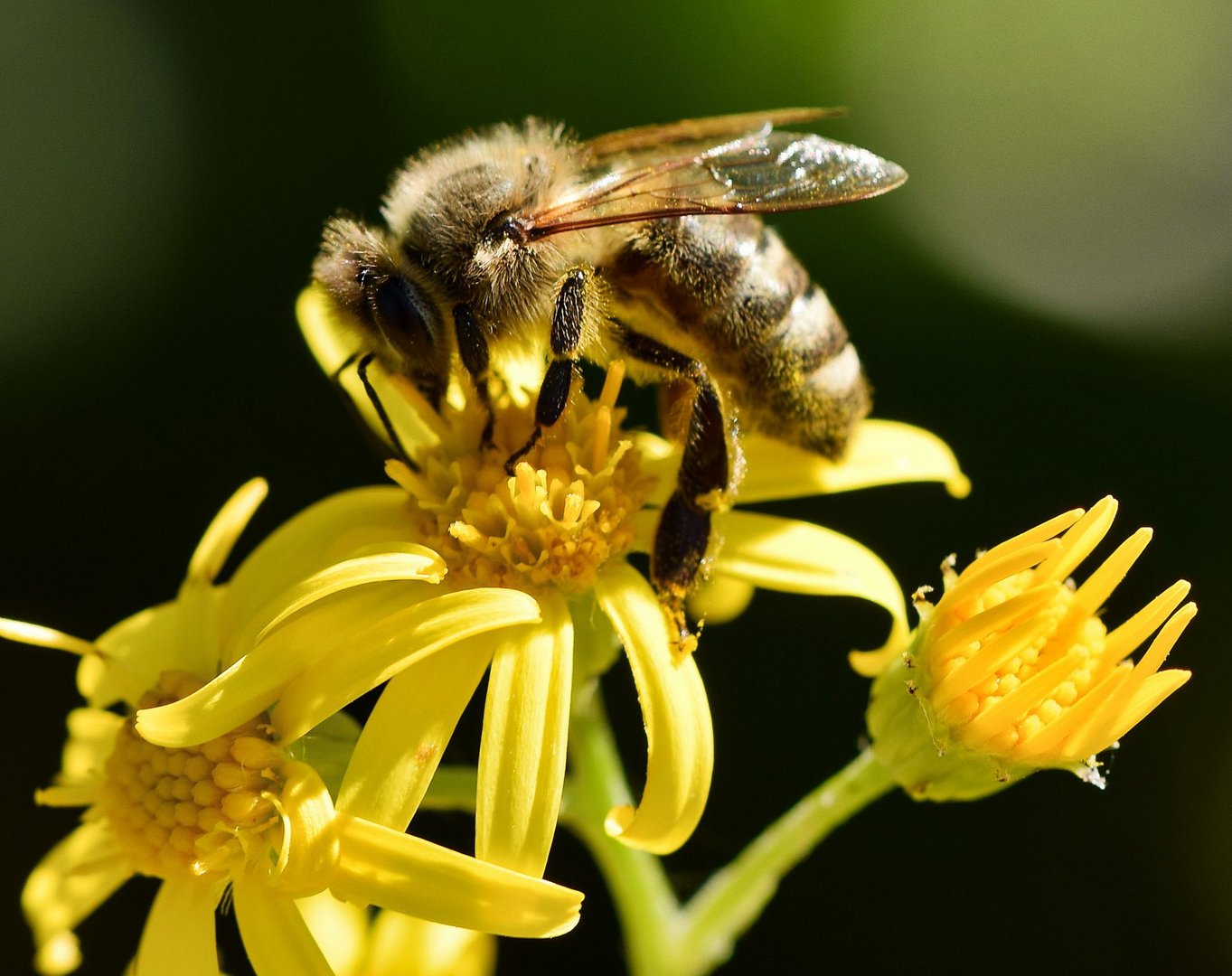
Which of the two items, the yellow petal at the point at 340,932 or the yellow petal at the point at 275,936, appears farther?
the yellow petal at the point at 340,932

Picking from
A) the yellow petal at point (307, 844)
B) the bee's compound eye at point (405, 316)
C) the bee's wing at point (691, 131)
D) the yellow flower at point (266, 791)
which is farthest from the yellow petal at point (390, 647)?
the bee's wing at point (691, 131)

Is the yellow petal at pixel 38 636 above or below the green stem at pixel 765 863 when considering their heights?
above

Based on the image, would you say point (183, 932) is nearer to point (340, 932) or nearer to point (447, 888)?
point (447, 888)

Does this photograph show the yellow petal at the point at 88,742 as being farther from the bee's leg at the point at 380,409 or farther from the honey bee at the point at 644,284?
the honey bee at the point at 644,284

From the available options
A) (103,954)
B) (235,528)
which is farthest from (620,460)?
(103,954)

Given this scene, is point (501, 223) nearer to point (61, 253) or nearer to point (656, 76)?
point (656, 76)

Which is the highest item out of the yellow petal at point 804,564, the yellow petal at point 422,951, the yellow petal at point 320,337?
the yellow petal at point 320,337

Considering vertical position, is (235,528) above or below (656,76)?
below

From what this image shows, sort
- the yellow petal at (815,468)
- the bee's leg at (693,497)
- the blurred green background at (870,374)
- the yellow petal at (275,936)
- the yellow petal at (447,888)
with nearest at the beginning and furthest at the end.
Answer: the yellow petal at (447,888) < the yellow petal at (275,936) < the bee's leg at (693,497) < the yellow petal at (815,468) < the blurred green background at (870,374)
